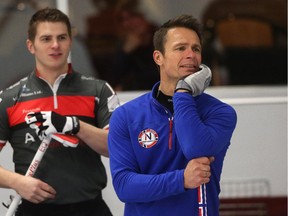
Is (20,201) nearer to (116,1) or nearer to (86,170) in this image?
(86,170)

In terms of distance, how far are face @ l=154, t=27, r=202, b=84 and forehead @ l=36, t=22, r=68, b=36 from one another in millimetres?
842

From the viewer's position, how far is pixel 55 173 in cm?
420

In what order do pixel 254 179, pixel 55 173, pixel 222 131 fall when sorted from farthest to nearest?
pixel 254 179
pixel 55 173
pixel 222 131

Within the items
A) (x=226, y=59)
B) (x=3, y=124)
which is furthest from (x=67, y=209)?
(x=226, y=59)

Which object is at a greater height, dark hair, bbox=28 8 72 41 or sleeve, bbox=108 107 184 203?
dark hair, bbox=28 8 72 41

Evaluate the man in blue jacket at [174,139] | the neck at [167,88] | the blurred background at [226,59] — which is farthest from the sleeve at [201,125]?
the blurred background at [226,59]

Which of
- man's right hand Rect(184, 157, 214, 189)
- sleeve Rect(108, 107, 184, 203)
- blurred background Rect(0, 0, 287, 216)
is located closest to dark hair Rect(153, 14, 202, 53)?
sleeve Rect(108, 107, 184, 203)

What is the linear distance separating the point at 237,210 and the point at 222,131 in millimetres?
2998

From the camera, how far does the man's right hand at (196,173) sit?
3.34m

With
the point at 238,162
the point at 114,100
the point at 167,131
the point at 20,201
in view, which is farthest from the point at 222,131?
the point at 238,162

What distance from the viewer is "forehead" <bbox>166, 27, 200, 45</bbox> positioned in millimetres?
3613

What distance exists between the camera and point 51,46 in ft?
14.1

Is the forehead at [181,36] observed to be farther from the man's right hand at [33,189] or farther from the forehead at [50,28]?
the man's right hand at [33,189]

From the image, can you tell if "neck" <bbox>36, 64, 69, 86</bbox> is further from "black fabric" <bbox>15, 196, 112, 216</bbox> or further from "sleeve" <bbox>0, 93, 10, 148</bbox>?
"black fabric" <bbox>15, 196, 112, 216</bbox>
